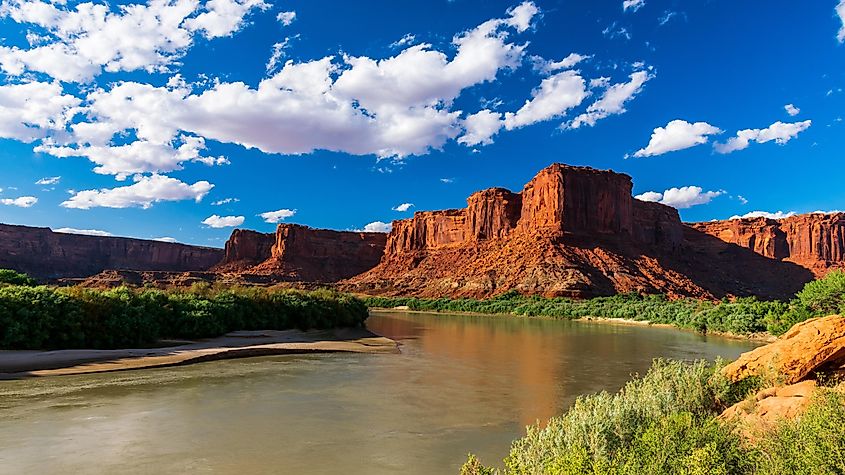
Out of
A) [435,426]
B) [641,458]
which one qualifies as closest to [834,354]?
[641,458]

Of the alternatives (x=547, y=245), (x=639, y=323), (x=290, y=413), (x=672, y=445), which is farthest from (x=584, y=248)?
(x=672, y=445)

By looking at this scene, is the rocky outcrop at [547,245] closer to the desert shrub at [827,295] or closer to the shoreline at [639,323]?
the shoreline at [639,323]

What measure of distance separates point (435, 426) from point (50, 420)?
8109 millimetres

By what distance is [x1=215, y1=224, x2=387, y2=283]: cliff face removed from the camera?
12537 centimetres

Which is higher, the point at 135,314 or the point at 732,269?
the point at 732,269

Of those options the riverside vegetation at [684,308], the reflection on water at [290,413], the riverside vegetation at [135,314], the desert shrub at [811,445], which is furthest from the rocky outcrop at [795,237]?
the desert shrub at [811,445]

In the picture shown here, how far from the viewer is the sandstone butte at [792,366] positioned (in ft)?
22.1

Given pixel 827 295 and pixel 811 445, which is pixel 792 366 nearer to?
pixel 811 445

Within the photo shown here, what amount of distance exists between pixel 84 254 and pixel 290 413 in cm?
14639

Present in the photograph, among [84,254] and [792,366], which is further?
[84,254]

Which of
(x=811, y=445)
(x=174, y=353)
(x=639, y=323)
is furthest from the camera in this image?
(x=639, y=323)

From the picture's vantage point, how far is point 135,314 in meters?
22.8

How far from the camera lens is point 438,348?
1056 inches

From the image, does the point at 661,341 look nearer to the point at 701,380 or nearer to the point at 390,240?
the point at 701,380
